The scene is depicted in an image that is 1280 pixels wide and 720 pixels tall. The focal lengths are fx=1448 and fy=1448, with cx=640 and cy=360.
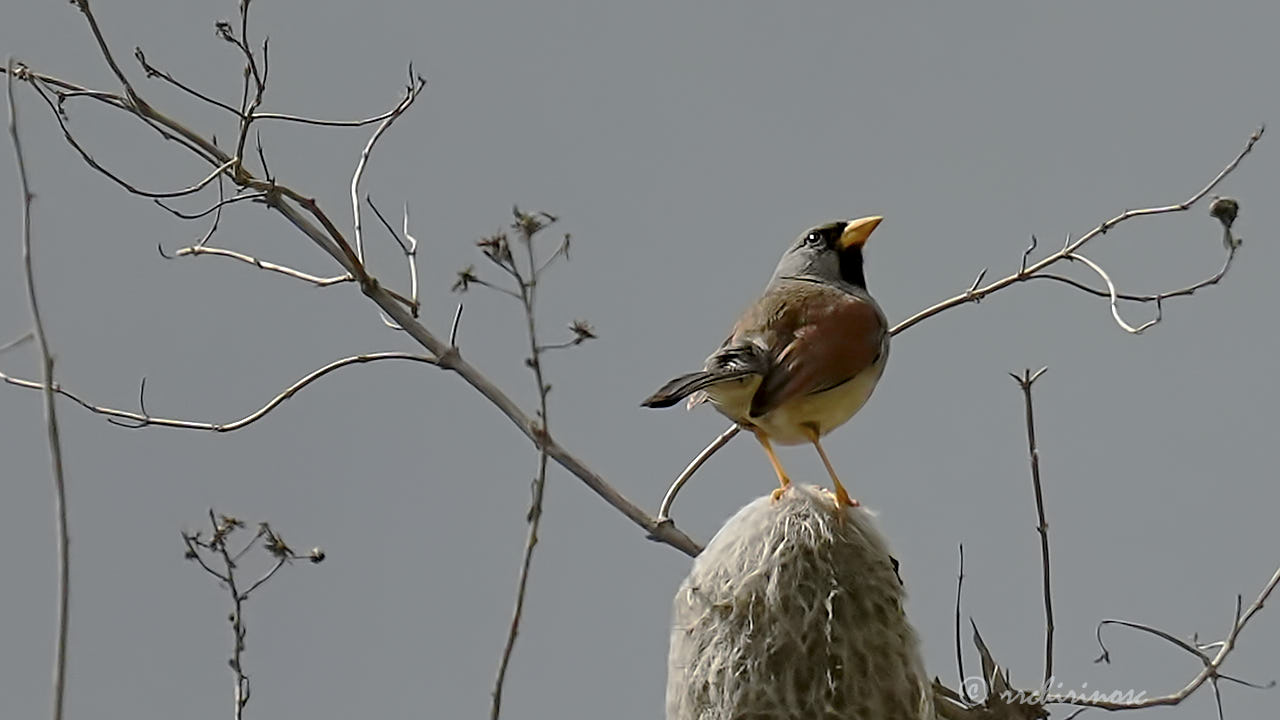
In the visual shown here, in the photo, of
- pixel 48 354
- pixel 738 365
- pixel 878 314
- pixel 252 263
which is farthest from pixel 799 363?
pixel 48 354

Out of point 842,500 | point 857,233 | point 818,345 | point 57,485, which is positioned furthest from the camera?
point 857,233

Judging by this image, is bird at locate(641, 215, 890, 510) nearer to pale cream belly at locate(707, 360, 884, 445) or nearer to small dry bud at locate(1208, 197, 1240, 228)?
pale cream belly at locate(707, 360, 884, 445)

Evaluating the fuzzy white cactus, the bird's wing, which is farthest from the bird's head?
the fuzzy white cactus

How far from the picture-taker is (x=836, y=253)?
7.21ft

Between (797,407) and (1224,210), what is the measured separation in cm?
62

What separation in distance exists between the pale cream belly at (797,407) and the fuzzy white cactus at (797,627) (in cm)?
19

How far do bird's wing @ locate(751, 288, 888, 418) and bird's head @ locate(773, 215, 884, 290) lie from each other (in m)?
0.15

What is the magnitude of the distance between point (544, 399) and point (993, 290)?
0.81m

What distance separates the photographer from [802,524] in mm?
1642

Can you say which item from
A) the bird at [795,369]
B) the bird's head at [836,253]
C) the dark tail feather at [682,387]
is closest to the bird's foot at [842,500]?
the bird at [795,369]

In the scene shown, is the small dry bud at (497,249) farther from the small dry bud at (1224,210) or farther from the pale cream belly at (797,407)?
the small dry bud at (1224,210)

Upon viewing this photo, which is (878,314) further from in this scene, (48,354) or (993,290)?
(48,354)

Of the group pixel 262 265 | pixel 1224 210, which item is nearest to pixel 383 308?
pixel 262 265

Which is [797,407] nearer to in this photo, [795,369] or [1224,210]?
[795,369]
